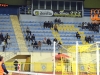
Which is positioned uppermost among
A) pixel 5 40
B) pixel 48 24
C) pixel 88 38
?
pixel 48 24

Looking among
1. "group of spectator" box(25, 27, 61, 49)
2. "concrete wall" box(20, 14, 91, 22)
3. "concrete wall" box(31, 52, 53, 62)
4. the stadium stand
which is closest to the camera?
"concrete wall" box(31, 52, 53, 62)

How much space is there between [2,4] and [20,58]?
10007 mm

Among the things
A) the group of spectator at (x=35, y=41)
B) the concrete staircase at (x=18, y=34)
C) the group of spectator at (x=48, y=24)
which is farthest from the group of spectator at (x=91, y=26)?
the concrete staircase at (x=18, y=34)

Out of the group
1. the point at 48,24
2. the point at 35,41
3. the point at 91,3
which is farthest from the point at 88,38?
the point at 91,3

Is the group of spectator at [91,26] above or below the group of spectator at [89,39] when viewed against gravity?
above

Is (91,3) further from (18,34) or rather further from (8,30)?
(8,30)

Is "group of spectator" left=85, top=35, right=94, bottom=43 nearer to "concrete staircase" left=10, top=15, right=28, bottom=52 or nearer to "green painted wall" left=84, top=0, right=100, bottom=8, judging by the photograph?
"green painted wall" left=84, top=0, right=100, bottom=8

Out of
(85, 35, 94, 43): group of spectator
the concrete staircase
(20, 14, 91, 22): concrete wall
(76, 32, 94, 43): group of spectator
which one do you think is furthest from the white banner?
(85, 35, 94, 43): group of spectator

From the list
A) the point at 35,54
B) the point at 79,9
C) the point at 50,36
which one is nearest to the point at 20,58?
the point at 35,54

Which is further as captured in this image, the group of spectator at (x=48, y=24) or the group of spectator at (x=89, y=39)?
the group of spectator at (x=48, y=24)

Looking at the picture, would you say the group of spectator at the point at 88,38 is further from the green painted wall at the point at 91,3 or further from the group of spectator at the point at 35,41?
the green painted wall at the point at 91,3

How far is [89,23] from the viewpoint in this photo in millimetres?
40531

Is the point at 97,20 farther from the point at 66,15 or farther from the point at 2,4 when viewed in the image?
the point at 2,4

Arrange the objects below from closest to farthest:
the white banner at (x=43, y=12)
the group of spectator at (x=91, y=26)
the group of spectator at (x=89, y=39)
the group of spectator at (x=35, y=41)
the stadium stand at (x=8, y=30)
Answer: the stadium stand at (x=8, y=30)
the group of spectator at (x=35, y=41)
the group of spectator at (x=89, y=39)
the group of spectator at (x=91, y=26)
the white banner at (x=43, y=12)
